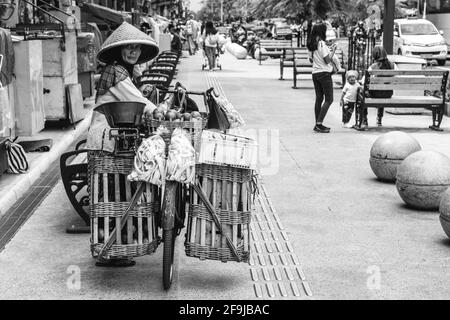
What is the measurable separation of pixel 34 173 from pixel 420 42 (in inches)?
1050

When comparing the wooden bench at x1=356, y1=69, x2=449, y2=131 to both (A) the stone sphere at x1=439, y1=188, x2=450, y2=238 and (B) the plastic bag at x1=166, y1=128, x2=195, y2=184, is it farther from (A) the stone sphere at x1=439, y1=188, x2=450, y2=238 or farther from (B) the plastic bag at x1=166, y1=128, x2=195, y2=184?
(B) the plastic bag at x1=166, y1=128, x2=195, y2=184

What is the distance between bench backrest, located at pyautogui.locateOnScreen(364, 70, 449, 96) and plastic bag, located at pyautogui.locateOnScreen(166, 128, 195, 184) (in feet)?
28.8

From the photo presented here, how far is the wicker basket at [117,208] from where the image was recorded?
5.48 m

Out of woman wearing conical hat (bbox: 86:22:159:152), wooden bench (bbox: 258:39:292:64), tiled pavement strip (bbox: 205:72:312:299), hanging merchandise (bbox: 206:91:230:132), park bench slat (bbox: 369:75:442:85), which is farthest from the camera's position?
wooden bench (bbox: 258:39:292:64)

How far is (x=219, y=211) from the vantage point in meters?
5.52

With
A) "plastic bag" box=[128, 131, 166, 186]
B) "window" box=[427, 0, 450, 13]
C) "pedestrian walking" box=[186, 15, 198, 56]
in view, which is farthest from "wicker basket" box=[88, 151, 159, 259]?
"pedestrian walking" box=[186, 15, 198, 56]

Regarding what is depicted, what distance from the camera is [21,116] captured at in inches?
444

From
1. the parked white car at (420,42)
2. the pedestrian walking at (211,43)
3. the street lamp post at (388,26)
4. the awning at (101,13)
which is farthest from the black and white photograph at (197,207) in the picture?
the parked white car at (420,42)

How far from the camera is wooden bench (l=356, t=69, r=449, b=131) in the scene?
13.7 metres

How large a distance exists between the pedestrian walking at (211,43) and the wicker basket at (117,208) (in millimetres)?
23697

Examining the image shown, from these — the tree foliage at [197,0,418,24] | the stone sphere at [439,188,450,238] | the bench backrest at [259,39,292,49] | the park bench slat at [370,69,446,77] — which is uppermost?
the tree foliage at [197,0,418,24]

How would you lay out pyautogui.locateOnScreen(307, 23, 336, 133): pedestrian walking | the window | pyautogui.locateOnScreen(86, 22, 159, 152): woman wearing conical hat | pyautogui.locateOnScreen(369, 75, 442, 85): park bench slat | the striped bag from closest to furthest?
1. pyautogui.locateOnScreen(86, 22, 159, 152): woman wearing conical hat
2. the striped bag
3. pyautogui.locateOnScreen(307, 23, 336, 133): pedestrian walking
4. pyautogui.locateOnScreen(369, 75, 442, 85): park bench slat
5. the window

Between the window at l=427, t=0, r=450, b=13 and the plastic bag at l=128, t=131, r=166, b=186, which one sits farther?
the window at l=427, t=0, r=450, b=13

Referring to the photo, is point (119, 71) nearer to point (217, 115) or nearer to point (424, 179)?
point (217, 115)
